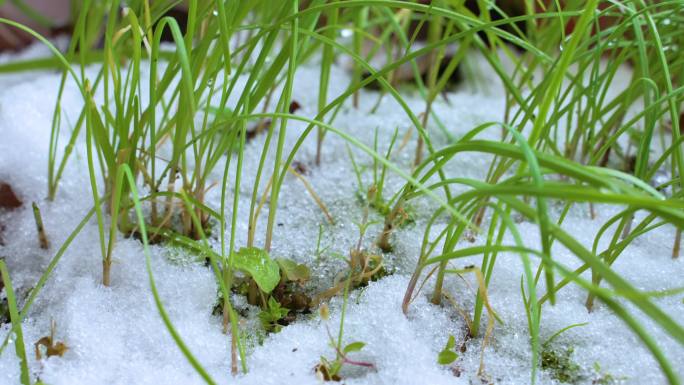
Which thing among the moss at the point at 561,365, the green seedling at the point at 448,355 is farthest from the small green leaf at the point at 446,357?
the moss at the point at 561,365

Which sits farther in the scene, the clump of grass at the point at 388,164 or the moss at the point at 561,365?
the moss at the point at 561,365

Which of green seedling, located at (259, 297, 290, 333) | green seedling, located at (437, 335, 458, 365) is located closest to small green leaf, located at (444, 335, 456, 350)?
green seedling, located at (437, 335, 458, 365)

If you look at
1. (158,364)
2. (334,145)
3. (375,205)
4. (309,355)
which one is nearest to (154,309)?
(158,364)

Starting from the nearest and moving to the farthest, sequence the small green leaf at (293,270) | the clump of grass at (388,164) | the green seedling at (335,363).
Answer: the clump of grass at (388,164), the green seedling at (335,363), the small green leaf at (293,270)

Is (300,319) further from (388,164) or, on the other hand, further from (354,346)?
(388,164)

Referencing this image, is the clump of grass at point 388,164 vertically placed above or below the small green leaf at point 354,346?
above

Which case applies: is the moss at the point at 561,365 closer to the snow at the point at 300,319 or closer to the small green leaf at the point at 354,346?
the snow at the point at 300,319

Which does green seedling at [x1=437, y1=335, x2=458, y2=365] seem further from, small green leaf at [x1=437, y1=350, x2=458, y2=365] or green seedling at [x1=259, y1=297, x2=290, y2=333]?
green seedling at [x1=259, y1=297, x2=290, y2=333]

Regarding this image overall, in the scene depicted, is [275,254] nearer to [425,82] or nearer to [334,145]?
[334,145]
